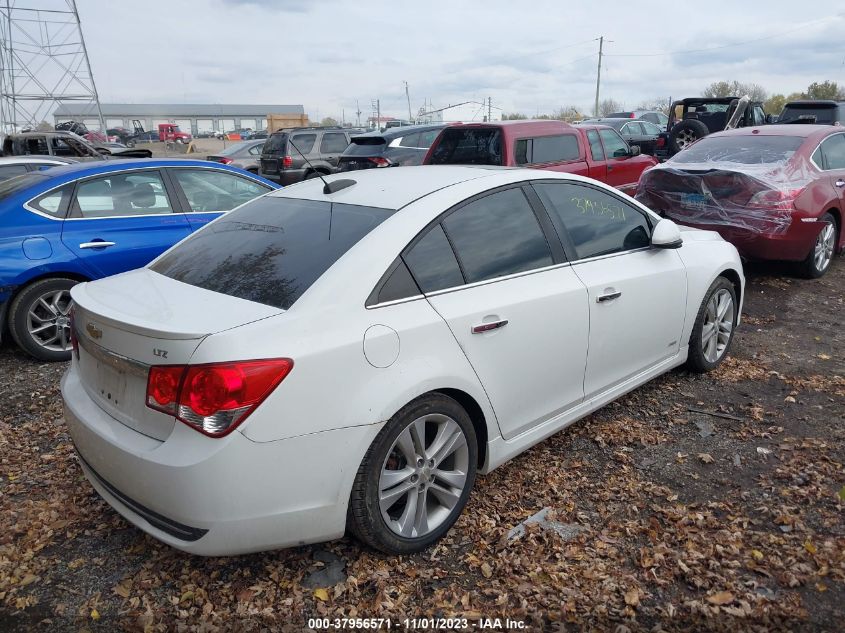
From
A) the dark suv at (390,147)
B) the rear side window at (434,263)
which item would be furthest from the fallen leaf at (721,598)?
the dark suv at (390,147)

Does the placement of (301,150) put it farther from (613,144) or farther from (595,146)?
(595,146)

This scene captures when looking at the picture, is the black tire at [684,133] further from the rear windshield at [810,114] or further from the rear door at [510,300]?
the rear door at [510,300]

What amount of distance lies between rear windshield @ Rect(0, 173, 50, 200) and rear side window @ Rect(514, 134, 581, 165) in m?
5.25

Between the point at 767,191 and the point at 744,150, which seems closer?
the point at 767,191

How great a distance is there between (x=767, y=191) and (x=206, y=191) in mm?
5557

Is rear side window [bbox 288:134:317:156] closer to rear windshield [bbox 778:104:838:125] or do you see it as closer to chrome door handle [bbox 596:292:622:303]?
rear windshield [bbox 778:104:838:125]

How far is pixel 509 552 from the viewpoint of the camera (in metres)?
2.82

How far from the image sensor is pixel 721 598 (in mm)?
2494

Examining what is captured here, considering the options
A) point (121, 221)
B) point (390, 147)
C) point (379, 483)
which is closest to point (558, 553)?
point (379, 483)

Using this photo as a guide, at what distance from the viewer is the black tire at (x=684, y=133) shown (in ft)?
43.7

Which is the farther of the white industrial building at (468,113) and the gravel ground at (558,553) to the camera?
the white industrial building at (468,113)

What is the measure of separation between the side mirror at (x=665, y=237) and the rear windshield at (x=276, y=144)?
11535 mm

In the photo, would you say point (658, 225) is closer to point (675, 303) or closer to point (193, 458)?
point (675, 303)

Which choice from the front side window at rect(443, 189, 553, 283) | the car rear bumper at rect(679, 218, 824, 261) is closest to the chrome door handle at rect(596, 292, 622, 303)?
the front side window at rect(443, 189, 553, 283)
